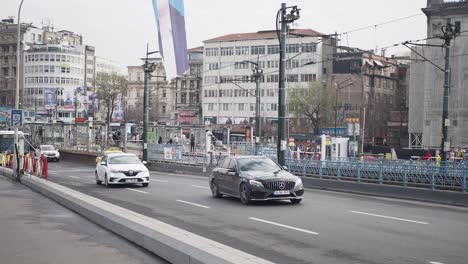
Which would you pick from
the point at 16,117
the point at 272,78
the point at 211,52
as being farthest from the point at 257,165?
the point at 211,52

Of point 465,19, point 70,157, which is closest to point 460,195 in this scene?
point 70,157

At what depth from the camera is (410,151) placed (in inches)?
2074

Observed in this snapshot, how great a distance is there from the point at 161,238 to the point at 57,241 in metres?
2.54

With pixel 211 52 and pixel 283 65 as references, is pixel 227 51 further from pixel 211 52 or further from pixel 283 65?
pixel 283 65

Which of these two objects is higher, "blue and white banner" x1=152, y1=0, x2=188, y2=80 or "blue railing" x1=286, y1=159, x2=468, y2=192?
"blue and white banner" x1=152, y1=0, x2=188, y2=80

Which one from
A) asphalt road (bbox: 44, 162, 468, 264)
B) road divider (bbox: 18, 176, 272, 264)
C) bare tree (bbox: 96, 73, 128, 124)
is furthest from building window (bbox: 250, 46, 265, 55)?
road divider (bbox: 18, 176, 272, 264)

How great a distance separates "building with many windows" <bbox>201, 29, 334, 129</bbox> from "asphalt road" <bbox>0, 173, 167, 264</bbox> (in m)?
88.3

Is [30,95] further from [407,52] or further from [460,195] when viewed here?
[460,195]

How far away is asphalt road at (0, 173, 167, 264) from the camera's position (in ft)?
31.0

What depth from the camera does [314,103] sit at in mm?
87000

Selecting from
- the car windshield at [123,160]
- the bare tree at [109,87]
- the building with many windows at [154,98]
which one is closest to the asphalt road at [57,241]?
the car windshield at [123,160]

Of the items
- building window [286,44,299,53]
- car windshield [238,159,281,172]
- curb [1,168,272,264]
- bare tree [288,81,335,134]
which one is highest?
building window [286,44,299,53]

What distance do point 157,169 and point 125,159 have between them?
18892 mm

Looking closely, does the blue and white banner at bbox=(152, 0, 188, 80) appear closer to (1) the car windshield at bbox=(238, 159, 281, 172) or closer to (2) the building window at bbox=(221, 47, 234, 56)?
(1) the car windshield at bbox=(238, 159, 281, 172)
